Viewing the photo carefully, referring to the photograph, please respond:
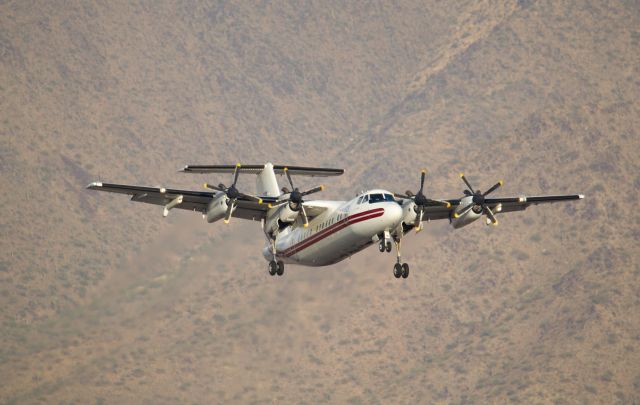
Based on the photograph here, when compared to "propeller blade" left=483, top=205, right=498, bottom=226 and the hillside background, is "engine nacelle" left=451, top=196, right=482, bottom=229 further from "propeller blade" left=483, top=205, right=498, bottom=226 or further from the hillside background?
the hillside background

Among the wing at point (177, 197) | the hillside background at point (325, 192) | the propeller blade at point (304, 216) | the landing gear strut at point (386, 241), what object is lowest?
the landing gear strut at point (386, 241)

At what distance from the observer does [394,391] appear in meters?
109

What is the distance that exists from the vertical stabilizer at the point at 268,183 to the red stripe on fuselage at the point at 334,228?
4.60 metres

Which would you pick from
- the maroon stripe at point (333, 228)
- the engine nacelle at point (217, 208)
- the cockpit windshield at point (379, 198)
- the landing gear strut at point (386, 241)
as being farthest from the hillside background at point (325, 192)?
the cockpit windshield at point (379, 198)

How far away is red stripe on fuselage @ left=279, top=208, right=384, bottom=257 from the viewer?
52.1 m

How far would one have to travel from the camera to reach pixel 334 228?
54.3 meters

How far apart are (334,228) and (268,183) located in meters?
9.77

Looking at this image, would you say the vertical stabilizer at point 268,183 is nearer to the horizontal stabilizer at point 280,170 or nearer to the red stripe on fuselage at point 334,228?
the horizontal stabilizer at point 280,170

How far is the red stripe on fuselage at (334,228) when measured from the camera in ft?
171

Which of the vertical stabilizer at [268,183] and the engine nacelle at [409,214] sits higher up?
A: the vertical stabilizer at [268,183]

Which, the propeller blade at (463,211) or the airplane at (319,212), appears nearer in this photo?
the airplane at (319,212)

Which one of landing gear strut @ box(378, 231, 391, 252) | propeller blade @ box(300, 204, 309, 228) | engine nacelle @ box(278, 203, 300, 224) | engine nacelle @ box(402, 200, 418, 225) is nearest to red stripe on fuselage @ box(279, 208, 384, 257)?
propeller blade @ box(300, 204, 309, 228)

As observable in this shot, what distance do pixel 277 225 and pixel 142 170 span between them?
91.9 m

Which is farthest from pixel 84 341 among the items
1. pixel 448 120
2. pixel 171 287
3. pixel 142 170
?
pixel 448 120
